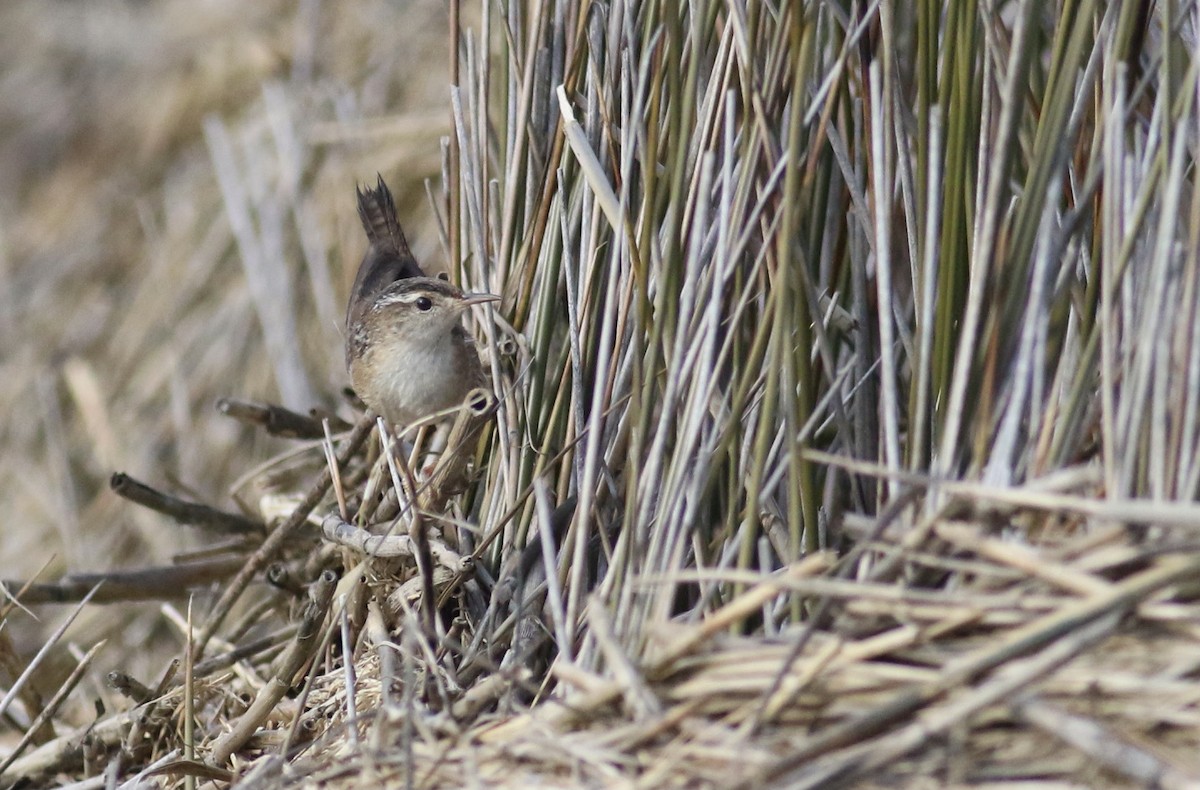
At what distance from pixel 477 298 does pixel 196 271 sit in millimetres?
3351

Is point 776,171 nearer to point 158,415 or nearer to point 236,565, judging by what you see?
point 236,565

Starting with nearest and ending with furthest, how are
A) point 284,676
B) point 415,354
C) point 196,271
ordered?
point 284,676
point 415,354
point 196,271

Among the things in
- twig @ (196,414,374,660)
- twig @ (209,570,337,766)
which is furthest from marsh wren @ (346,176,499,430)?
twig @ (209,570,337,766)

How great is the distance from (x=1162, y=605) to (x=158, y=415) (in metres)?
4.54

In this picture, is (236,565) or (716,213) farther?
(236,565)

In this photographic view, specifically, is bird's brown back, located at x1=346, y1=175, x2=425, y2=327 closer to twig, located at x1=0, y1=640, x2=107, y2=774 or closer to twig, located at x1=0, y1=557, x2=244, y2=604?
twig, located at x1=0, y1=557, x2=244, y2=604

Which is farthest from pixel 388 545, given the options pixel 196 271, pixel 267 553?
pixel 196 271

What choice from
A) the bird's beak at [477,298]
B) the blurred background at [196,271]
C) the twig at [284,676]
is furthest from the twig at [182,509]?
the blurred background at [196,271]

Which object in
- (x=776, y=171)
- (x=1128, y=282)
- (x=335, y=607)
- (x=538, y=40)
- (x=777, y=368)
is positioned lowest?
(x=335, y=607)

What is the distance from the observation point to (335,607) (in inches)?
103

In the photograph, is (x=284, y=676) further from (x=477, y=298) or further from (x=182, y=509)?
(x=477, y=298)

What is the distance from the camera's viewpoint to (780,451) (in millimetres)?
2297

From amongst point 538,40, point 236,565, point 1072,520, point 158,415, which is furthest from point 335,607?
point 158,415

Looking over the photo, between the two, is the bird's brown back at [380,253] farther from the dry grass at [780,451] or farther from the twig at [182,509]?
the twig at [182,509]
